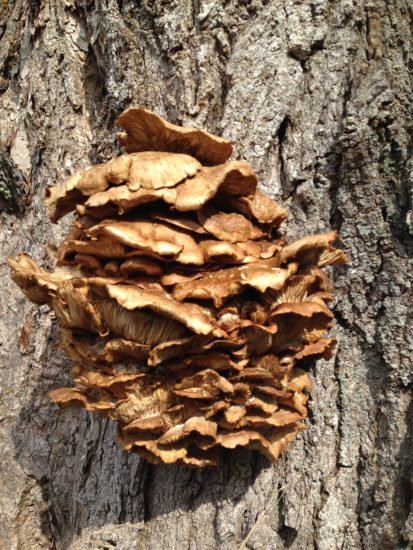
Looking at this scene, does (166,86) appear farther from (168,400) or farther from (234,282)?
(168,400)

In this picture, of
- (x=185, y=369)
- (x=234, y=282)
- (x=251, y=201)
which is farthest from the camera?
(x=251, y=201)

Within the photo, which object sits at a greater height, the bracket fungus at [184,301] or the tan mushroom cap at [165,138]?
the tan mushroom cap at [165,138]

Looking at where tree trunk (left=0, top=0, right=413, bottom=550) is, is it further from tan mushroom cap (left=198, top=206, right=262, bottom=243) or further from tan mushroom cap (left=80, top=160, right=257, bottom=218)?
tan mushroom cap (left=80, top=160, right=257, bottom=218)

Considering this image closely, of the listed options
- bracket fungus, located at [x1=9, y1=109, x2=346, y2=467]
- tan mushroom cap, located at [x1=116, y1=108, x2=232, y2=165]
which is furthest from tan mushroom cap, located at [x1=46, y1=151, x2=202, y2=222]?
tan mushroom cap, located at [x1=116, y1=108, x2=232, y2=165]

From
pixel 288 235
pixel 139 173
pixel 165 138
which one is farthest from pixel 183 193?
pixel 288 235

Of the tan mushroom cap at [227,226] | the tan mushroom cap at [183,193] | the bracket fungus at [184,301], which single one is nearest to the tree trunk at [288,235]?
the bracket fungus at [184,301]

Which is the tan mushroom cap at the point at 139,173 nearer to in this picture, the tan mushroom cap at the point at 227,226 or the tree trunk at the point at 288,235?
the tan mushroom cap at the point at 227,226

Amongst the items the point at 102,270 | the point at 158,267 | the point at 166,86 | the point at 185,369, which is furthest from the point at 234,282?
the point at 166,86
